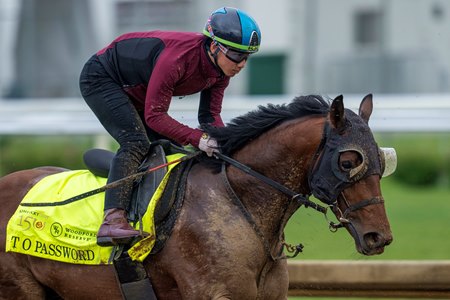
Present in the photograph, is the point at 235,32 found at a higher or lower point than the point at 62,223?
higher

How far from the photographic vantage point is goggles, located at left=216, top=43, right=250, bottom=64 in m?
5.44

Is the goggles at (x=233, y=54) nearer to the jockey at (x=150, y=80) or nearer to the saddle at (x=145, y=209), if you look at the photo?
the jockey at (x=150, y=80)

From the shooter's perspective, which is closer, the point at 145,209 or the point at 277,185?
the point at 277,185

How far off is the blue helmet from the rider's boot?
1061 millimetres

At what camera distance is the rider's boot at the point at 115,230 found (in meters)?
5.34

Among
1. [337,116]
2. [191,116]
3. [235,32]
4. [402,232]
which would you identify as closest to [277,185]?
[337,116]

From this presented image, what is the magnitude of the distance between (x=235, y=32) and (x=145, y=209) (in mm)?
1056

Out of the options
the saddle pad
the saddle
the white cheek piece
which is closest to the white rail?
the saddle pad

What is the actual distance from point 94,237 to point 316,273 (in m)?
1.91

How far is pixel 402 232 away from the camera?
40.7ft

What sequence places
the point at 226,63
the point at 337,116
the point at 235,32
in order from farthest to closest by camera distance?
the point at 226,63 → the point at 235,32 → the point at 337,116

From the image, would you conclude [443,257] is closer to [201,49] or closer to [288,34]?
[201,49]

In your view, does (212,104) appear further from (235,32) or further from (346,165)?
(346,165)

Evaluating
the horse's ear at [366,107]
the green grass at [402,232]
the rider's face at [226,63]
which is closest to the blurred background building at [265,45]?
the green grass at [402,232]
